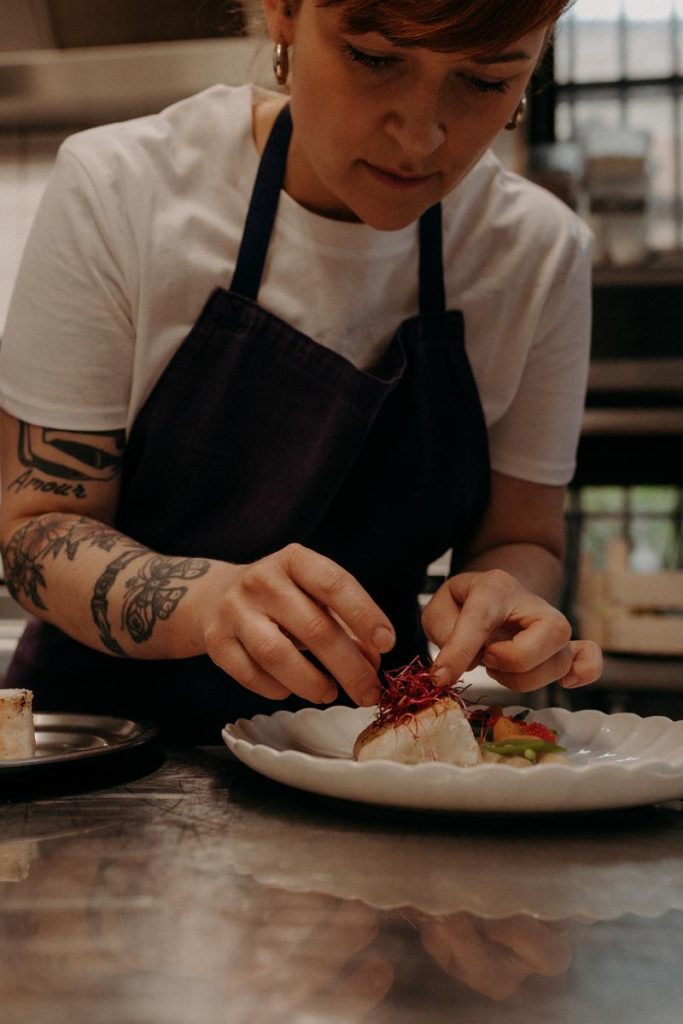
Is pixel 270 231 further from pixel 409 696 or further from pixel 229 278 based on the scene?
pixel 409 696

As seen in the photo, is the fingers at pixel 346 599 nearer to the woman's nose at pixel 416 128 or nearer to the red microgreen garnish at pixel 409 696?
the red microgreen garnish at pixel 409 696

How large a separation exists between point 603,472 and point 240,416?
5.71ft

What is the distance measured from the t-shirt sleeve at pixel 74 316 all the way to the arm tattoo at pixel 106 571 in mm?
132

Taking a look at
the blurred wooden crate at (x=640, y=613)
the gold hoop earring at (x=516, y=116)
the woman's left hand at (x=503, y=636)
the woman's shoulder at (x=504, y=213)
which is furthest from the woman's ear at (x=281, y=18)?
the blurred wooden crate at (x=640, y=613)

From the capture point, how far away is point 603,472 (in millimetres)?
3018

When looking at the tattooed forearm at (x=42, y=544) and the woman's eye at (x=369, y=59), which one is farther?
the tattooed forearm at (x=42, y=544)

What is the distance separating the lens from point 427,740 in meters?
1.04

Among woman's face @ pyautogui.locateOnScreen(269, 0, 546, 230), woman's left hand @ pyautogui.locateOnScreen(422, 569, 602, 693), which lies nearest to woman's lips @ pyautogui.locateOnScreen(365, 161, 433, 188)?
woman's face @ pyautogui.locateOnScreen(269, 0, 546, 230)

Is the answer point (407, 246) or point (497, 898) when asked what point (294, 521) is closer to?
point (407, 246)

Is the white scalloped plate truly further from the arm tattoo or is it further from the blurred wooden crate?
the blurred wooden crate

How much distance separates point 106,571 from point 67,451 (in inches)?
7.5

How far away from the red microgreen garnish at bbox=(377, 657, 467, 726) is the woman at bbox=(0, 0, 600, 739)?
74 mm

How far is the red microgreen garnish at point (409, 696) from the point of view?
42.1 inches

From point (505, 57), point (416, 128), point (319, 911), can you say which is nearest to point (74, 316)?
point (416, 128)
